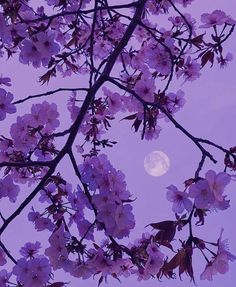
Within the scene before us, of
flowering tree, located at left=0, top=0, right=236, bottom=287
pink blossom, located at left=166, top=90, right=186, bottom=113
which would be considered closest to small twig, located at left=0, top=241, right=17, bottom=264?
flowering tree, located at left=0, top=0, right=236, bottom=287

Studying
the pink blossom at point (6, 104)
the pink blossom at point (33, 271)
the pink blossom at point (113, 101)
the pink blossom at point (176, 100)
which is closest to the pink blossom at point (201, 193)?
the pink blossom at point (33, 271)

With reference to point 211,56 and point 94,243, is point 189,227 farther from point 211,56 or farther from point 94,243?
point 211,56

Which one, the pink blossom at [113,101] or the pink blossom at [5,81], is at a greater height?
the pink blossom at [113,101]

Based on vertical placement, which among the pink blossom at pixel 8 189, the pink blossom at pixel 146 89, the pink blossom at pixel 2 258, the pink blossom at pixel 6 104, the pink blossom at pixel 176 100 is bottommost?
the pink blossom at pixel 2 258

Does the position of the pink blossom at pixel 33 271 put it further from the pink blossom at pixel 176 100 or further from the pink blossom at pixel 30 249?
the pink blossom at pixel 176 100

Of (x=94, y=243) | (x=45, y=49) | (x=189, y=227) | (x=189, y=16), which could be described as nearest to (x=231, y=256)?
(x=189, y=227)

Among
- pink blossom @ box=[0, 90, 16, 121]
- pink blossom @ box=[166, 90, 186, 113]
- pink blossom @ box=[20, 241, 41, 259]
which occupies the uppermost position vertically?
pink blossom @ box=[166, 90, 186, 113]

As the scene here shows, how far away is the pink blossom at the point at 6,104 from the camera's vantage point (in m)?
4.16

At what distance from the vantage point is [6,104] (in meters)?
4.18

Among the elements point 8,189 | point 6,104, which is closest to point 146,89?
point 6,104

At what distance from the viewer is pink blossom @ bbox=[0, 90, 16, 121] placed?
416 cm

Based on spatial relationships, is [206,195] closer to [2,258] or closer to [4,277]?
[4,277]

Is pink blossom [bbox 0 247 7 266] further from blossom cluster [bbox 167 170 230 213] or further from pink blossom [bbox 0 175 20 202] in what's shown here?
blossom cluster [bbox 167 170 230 213]

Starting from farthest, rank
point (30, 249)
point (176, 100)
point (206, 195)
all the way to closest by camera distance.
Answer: point (176, 100), point (30, 249), point (206, 195)
